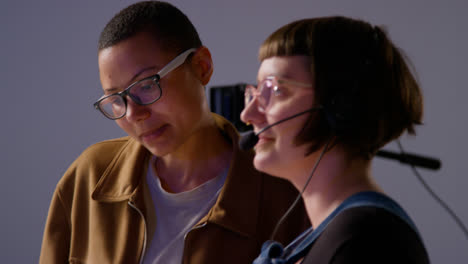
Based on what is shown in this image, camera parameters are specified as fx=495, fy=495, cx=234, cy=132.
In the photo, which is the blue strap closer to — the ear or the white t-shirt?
the white t-shirt

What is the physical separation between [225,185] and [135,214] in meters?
0.24

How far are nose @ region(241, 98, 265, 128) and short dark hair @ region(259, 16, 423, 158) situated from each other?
0.30 feet

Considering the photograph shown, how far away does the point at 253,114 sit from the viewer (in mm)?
926

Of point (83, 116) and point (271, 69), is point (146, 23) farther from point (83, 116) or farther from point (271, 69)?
point (83, 116)

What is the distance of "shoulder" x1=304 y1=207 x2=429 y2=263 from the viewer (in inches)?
28.8

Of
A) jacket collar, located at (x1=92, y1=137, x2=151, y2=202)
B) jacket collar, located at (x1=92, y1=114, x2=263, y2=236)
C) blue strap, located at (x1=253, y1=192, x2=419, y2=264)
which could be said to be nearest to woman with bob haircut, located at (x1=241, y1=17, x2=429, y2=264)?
blue strap, located at (x1=253, y1=192, x2=419, y2=264)

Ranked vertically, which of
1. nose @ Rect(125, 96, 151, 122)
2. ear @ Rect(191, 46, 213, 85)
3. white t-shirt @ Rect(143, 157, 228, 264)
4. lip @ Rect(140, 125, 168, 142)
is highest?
ear @ Rect(191, 46, 213, 85)

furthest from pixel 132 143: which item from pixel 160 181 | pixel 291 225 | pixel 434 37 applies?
pixel 434 37

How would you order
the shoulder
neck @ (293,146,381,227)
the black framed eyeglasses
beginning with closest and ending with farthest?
the shoulder
neck @ (293,146,381,227)
the black framed eyeglasses

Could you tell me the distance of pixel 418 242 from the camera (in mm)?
773

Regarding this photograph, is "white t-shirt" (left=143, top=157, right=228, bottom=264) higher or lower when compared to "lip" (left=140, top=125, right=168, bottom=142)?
lower

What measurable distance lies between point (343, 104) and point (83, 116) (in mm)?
1787

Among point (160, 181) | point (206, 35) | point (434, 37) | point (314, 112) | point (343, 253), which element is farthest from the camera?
point (206, 35)

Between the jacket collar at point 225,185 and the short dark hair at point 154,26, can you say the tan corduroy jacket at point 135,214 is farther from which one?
the short dark hair at point 154,26
